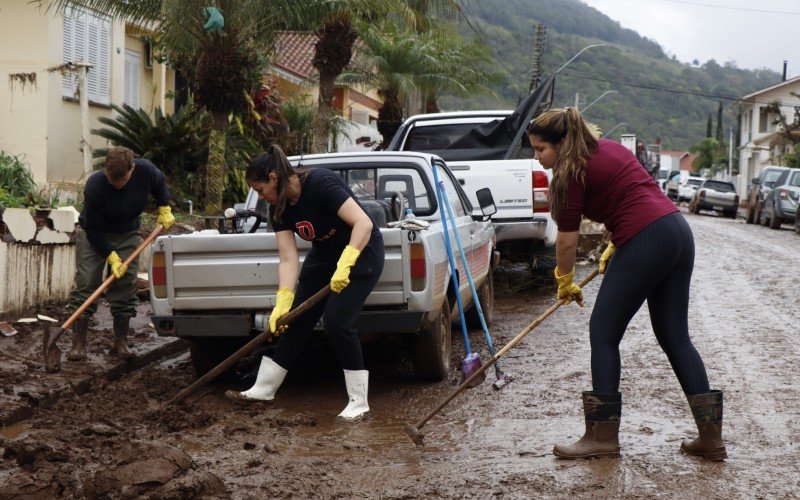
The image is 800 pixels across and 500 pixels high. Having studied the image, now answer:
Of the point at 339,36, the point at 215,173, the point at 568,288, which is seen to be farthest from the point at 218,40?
the point at 568,288

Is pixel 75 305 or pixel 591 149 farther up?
pixel 591 149

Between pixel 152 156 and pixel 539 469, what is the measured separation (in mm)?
12592

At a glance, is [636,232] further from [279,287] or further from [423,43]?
[423,43]

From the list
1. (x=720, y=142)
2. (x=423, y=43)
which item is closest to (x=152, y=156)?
(x=423, y=43)

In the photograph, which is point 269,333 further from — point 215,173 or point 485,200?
point 215,173

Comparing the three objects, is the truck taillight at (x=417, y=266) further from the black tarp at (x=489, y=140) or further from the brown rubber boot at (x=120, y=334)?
the black tarp at (x=489, y=140)

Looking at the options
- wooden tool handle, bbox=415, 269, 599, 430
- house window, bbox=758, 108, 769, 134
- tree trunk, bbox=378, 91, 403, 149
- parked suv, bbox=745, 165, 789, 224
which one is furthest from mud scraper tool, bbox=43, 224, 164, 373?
house window, bbox=758, 108, 769, 134

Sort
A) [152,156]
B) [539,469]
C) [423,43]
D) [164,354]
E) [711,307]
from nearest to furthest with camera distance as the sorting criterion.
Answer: [539,469], [164,354], [711,307], [152,156], [423,43]

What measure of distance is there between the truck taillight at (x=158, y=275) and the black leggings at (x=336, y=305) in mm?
972

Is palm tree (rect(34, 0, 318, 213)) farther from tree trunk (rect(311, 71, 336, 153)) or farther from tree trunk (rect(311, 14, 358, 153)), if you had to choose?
tree trunk (rect(311, 71, 336, 153))

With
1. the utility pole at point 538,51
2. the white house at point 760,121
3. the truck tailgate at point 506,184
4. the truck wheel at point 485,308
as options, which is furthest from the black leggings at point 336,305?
the white house at point 760,121

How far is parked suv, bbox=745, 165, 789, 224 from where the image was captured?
30.5 m

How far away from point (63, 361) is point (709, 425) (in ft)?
16.9

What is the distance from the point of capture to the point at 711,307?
1184cm
